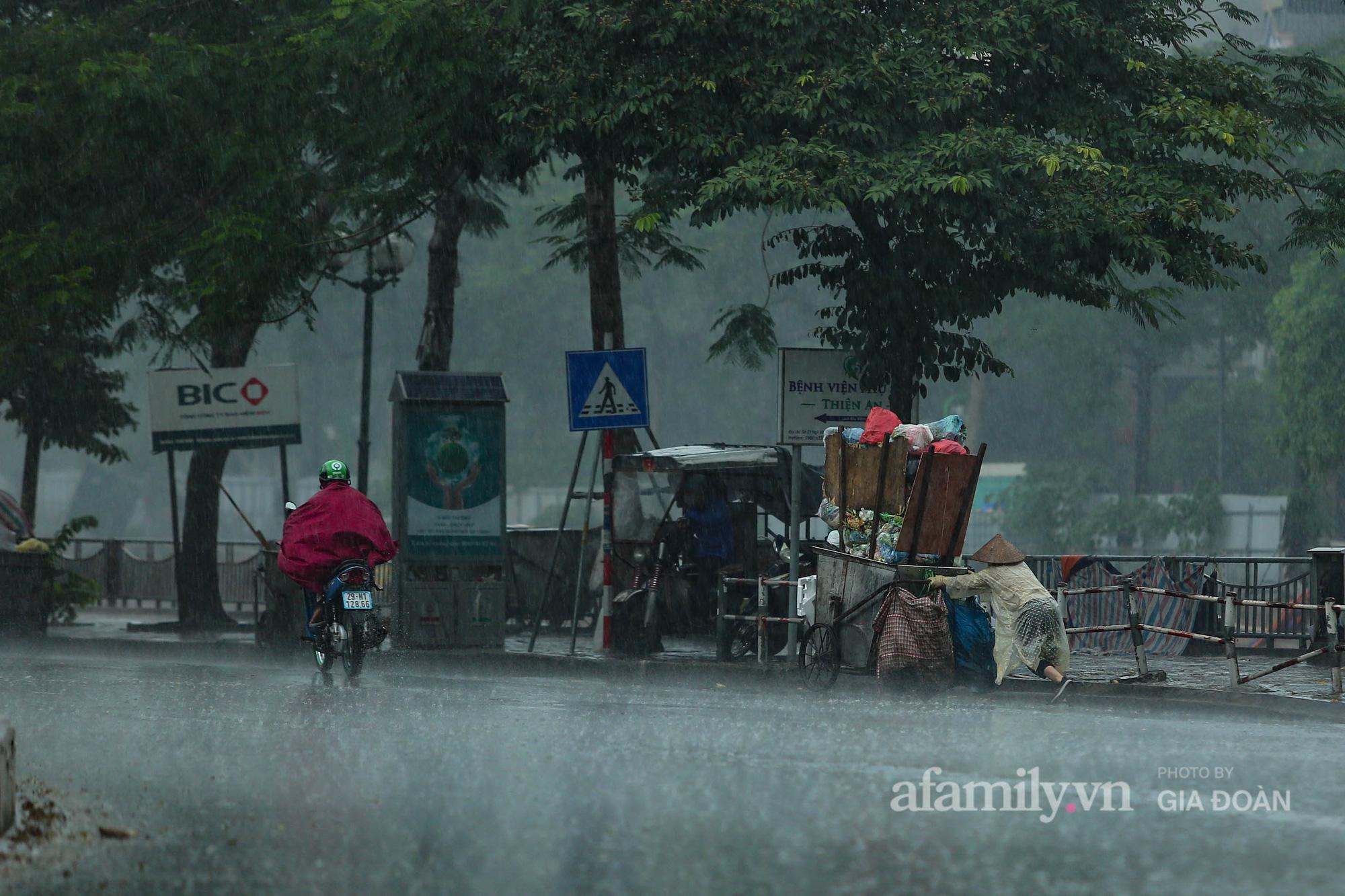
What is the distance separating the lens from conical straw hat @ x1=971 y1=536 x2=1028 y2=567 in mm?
14172

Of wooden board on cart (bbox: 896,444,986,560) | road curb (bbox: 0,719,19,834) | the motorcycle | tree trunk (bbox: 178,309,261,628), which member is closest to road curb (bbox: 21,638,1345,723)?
wooden board on cart (bbox: 896,444,986,560)

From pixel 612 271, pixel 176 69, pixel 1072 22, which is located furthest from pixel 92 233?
pixel 1072 22

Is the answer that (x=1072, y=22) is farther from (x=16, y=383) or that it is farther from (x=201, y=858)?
(x=16, y=383)

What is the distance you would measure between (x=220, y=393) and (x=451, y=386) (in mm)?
3761

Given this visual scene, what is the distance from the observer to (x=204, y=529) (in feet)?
87.2

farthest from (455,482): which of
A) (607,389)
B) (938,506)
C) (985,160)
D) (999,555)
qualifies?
(999,555)

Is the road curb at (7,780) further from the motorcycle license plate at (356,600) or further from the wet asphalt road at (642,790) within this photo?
the motorcycle license plate at (356,600)

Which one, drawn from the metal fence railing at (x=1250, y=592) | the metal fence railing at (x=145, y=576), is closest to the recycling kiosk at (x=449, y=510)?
the metal fence railing at (x=1250, y=592)

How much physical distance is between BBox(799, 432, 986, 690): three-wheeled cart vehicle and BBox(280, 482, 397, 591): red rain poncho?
3325mm

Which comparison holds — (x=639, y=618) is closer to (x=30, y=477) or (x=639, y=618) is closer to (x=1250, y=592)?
(x=1250, y=592)

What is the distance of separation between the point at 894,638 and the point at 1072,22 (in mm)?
6165

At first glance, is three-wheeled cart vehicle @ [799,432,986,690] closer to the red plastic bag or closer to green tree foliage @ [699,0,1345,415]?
the red plastic bag

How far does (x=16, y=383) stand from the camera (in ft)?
87.5

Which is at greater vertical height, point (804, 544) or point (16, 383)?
point (16, 383)
